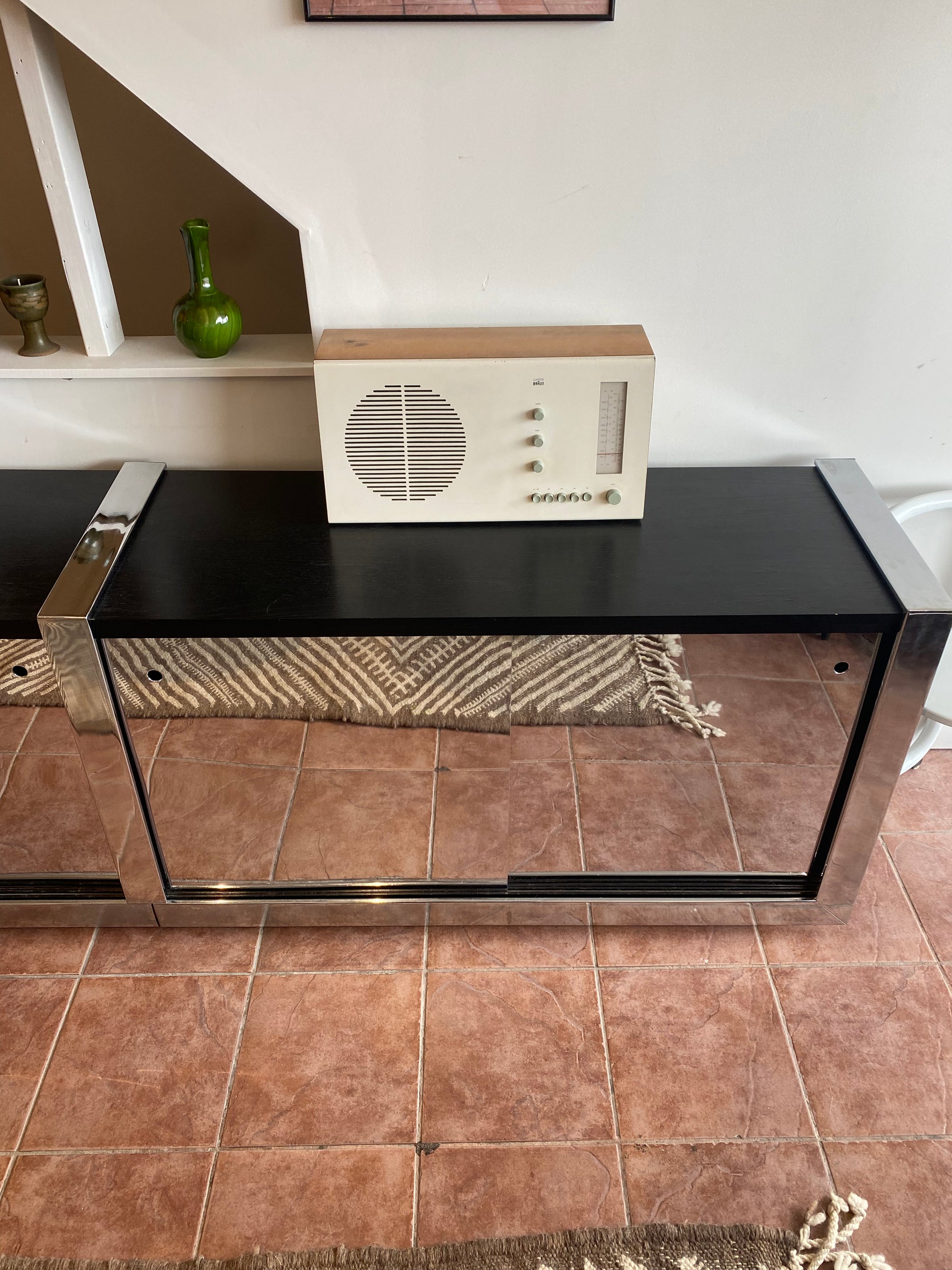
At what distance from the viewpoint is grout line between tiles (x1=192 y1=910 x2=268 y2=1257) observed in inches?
54.2

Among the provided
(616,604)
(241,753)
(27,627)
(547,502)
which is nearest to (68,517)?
(27,627)

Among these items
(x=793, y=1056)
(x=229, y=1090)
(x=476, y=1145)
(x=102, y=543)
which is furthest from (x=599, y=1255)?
(x=102, y=543)

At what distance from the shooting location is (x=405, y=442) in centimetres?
151

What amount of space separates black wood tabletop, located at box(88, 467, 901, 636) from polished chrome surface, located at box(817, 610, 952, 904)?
0.23ft

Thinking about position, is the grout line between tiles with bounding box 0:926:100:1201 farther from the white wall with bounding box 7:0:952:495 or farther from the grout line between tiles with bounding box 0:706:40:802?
the white wall with bounding box 7:0:952:495

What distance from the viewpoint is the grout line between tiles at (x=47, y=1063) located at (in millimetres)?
1441

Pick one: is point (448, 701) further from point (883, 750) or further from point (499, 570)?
point (883, 750)

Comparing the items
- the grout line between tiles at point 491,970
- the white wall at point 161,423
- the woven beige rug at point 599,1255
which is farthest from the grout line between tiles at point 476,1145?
the white wall at point 161,423

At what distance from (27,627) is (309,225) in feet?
2.54

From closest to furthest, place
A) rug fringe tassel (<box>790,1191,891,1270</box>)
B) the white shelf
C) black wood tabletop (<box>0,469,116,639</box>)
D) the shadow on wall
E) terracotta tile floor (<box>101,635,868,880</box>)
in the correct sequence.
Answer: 1. rug fringe tassel (<box>790,1191,891,1270</box>)
2. black wood tabletop (<box>0,469,116,639</box>)
3. terracotta tile floor (<box>101,635,868,880</box>)
4. the white shelf
5. the shadow on wall

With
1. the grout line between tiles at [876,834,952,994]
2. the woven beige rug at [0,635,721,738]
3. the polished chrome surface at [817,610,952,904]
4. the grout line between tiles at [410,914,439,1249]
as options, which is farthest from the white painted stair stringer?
the grout line between tiles at [876,834,952,994]

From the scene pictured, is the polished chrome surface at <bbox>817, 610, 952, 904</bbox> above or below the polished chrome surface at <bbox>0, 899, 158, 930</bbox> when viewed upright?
above

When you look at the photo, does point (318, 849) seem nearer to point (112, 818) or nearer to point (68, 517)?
point (112, 818)

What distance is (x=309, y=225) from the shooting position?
5.11ft
